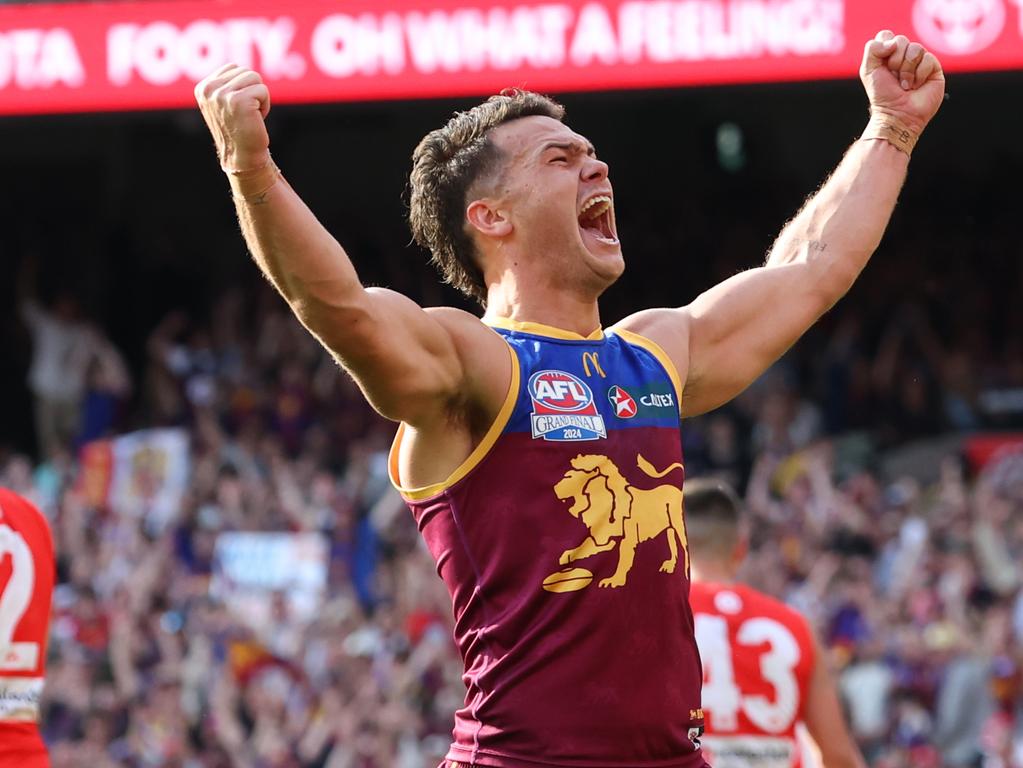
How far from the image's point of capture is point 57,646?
11.9 metres

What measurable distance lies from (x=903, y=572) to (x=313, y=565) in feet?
13.3

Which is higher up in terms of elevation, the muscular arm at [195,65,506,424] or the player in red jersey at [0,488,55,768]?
the muscular arm at [195,65,506,424]

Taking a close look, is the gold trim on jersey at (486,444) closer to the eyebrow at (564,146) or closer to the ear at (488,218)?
the ear at (488,218)

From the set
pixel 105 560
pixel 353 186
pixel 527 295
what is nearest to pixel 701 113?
pixel 353 186

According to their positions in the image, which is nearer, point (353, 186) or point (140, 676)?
point (140, 676)

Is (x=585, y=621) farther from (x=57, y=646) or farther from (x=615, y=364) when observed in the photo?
(x=57, y=646)

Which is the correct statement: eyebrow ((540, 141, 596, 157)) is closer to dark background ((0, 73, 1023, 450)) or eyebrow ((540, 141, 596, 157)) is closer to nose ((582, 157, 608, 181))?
nose ((582, 157, 608, 181))

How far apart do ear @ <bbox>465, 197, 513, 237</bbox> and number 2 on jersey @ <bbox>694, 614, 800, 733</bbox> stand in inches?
90.6

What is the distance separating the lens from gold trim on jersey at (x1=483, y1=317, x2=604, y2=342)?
363 centimetres

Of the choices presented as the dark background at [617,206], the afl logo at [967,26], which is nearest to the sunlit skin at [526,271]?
the afl logo at [967,26]

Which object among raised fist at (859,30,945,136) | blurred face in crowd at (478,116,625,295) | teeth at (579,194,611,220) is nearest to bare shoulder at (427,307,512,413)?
blurred face in crowd at (478,116,625,295)

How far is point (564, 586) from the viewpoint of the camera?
336cm

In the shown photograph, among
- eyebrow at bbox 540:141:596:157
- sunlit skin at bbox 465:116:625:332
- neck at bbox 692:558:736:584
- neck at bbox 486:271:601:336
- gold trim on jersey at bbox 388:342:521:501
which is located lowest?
neck at bbox 692:558:736:584

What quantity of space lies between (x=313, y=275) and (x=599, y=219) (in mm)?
828
